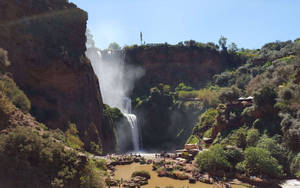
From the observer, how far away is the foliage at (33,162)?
1114 centimetres

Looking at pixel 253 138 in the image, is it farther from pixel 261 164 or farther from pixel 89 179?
pixel 89 179

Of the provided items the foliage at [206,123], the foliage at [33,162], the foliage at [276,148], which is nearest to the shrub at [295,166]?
the foliage at [276,148]

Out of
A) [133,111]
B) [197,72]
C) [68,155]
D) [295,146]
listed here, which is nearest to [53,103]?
[68,155]

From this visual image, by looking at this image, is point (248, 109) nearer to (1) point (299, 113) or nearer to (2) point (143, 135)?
(1) point (299, 113)

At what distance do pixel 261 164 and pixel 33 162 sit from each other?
50.4 feet

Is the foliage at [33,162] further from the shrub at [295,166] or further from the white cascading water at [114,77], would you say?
the white cascading water at [114,77]

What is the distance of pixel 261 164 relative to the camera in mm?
18328

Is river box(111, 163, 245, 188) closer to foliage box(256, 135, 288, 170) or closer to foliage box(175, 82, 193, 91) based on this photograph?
foliage box(256, 135, 288, 170)

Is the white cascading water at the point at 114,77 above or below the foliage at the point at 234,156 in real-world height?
above

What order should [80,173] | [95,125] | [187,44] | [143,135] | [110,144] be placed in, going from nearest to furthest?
[80,173], [95,125], [110,144], [143,135], [187,44]

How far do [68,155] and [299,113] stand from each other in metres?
17.9

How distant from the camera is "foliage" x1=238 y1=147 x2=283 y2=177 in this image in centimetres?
1808

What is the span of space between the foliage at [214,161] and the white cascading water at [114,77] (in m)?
31.3

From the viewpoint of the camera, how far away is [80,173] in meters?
12.8
